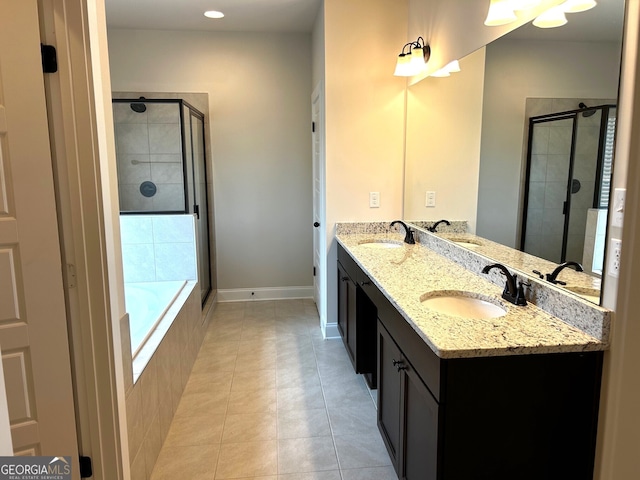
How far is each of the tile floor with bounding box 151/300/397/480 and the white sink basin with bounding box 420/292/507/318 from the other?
0.81 metres

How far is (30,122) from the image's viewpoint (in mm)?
1427

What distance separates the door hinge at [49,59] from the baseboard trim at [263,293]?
343cm

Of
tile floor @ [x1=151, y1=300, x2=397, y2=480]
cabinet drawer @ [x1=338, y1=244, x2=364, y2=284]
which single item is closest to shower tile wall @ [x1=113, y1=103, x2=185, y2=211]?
tile floor @ [x1=151, y1=300, x2=397, y2=480]

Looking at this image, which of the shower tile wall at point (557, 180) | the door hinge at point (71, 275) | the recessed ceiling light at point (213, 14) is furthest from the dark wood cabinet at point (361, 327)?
the recessed ceiling light at point (213, 14)

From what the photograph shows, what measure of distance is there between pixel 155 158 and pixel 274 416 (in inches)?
96.0

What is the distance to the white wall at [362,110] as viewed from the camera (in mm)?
3275

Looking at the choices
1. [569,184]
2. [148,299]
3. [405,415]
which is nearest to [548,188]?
[569,184]

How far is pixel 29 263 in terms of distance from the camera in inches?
58.2

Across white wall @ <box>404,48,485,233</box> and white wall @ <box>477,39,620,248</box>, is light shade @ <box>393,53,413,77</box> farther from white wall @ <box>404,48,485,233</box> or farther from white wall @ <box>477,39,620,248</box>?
white wall @ <box>477,39,620,248</box>

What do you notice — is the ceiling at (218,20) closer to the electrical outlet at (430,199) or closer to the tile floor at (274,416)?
the electrical outlet at (430,199)

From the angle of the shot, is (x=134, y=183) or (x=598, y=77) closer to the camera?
(x=598, y=77)

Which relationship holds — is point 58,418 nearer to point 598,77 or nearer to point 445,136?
point 598,77

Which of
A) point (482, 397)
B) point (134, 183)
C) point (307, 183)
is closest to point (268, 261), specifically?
point (307, 183)

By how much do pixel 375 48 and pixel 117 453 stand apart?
3028mm
